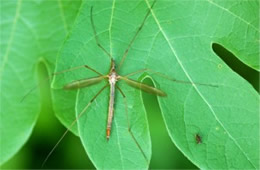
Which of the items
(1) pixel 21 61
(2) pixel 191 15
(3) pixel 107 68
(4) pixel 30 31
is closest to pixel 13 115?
(1) pixel 21 61

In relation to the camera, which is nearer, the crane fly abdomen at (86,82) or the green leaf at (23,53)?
the crane fly abdomen at (86,82)

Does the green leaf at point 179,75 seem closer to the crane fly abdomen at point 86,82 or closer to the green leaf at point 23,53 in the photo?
the crane fly abdomen at point 86,82

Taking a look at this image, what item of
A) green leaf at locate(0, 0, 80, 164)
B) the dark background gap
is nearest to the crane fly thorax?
green leaf at locate(0, 0, 80, 164)

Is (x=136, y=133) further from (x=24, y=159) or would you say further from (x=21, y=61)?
(x=24, y=159)

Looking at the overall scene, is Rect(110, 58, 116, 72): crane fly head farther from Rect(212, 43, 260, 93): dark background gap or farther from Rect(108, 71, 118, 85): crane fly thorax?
Rect(212, 43, 260, 93): dark background gap

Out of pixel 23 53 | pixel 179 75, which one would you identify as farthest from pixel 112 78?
pixel 23 53

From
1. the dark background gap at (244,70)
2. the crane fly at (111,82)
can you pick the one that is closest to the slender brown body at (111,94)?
the crane fly at (111,82)

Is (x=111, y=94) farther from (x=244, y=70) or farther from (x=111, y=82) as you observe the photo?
(x=244, y=70)
